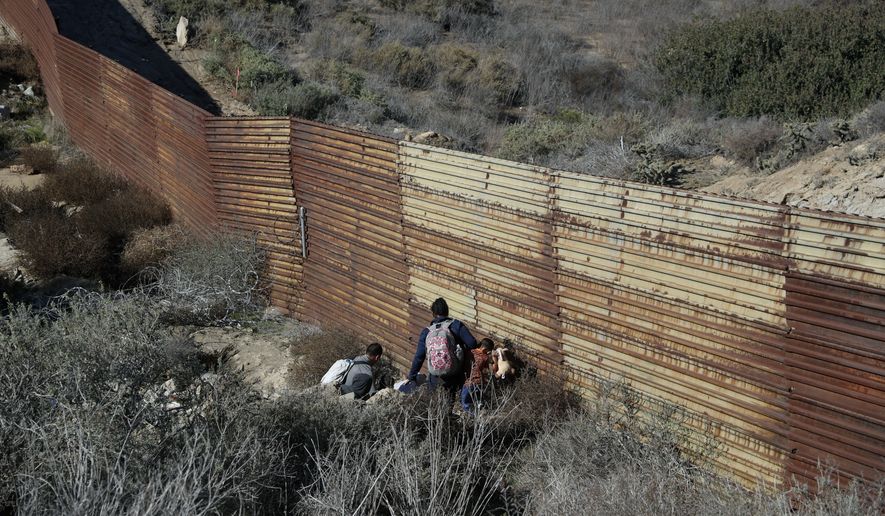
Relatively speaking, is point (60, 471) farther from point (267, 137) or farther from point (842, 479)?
point (267, 137)

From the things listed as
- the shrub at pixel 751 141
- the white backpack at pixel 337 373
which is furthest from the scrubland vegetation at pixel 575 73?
the white backpack at pixel 337 373

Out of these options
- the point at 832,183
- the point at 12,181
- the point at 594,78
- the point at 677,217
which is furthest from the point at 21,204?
the point at 594,78

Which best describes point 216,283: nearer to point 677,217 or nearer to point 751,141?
point 677,217

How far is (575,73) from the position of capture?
17609 millimetres

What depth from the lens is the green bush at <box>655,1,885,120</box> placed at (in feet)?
37.2

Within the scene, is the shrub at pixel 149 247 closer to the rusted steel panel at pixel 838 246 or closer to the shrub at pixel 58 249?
the shrub at pixel 58 249

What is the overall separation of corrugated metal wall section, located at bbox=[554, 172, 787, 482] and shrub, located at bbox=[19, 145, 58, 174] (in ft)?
36.7

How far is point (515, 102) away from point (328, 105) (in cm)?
450

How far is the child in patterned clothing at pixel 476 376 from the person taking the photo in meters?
6.37

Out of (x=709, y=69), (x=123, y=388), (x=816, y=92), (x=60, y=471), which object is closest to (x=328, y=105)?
(x=709, y=69)

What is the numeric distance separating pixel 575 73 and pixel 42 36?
1167cm

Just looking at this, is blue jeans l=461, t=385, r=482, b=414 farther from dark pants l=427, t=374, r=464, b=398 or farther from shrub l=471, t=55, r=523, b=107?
shrub l=471, t=55, r=523, b=107

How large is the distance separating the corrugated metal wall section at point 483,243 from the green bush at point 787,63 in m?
6.67

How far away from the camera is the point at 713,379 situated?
5.30 metres
